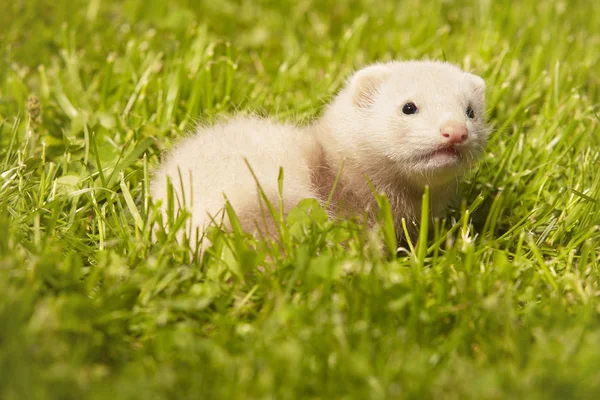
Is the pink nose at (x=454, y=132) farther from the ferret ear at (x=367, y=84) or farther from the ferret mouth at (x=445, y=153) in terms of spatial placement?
the ferret ear at (x=367, y=84)

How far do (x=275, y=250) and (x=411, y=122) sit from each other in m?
1.30

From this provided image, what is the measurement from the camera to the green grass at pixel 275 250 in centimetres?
287

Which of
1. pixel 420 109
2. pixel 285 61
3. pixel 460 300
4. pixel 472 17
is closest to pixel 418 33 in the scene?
pixel 472 17

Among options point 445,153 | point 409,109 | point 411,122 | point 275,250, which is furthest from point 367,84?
point 275,250

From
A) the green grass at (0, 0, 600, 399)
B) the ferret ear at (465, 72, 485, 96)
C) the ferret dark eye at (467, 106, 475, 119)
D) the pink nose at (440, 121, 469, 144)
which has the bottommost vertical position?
the green grass at (0, 0, 600, 399)

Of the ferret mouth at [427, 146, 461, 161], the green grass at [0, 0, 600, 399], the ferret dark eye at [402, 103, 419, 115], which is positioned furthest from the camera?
the ferret dark eye at [402, 103, 419, 115]

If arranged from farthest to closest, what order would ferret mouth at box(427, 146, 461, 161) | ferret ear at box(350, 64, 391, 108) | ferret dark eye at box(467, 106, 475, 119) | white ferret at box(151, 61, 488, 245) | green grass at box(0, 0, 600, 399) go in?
1. ferret ear at box(350, 64, 391, 108)
2. ferret dark eye at box(467, 106, 475, 119)
3. ferret mouth at box(427, 146, 461, 161)
4. white ferret at box(151, 61, 488, 245)
5. green grass at box(0, 0, 600, 399)

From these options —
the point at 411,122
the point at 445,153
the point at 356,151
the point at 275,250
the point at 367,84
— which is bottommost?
the point at 275,250

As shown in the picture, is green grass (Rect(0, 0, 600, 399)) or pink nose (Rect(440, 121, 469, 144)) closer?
green grass (Rect(0, 0, 600, 399))

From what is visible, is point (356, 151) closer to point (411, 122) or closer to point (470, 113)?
point (411, 122)

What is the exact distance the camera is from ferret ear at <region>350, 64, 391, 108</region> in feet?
15.6

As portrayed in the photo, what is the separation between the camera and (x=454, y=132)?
4.18m

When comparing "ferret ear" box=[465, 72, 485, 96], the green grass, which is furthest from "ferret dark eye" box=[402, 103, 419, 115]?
the green grass

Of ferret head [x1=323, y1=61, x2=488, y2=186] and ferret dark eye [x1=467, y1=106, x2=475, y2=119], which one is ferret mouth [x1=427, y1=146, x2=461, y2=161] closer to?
ferret head [x1=323, y1=61, x2=488, y2=186]
